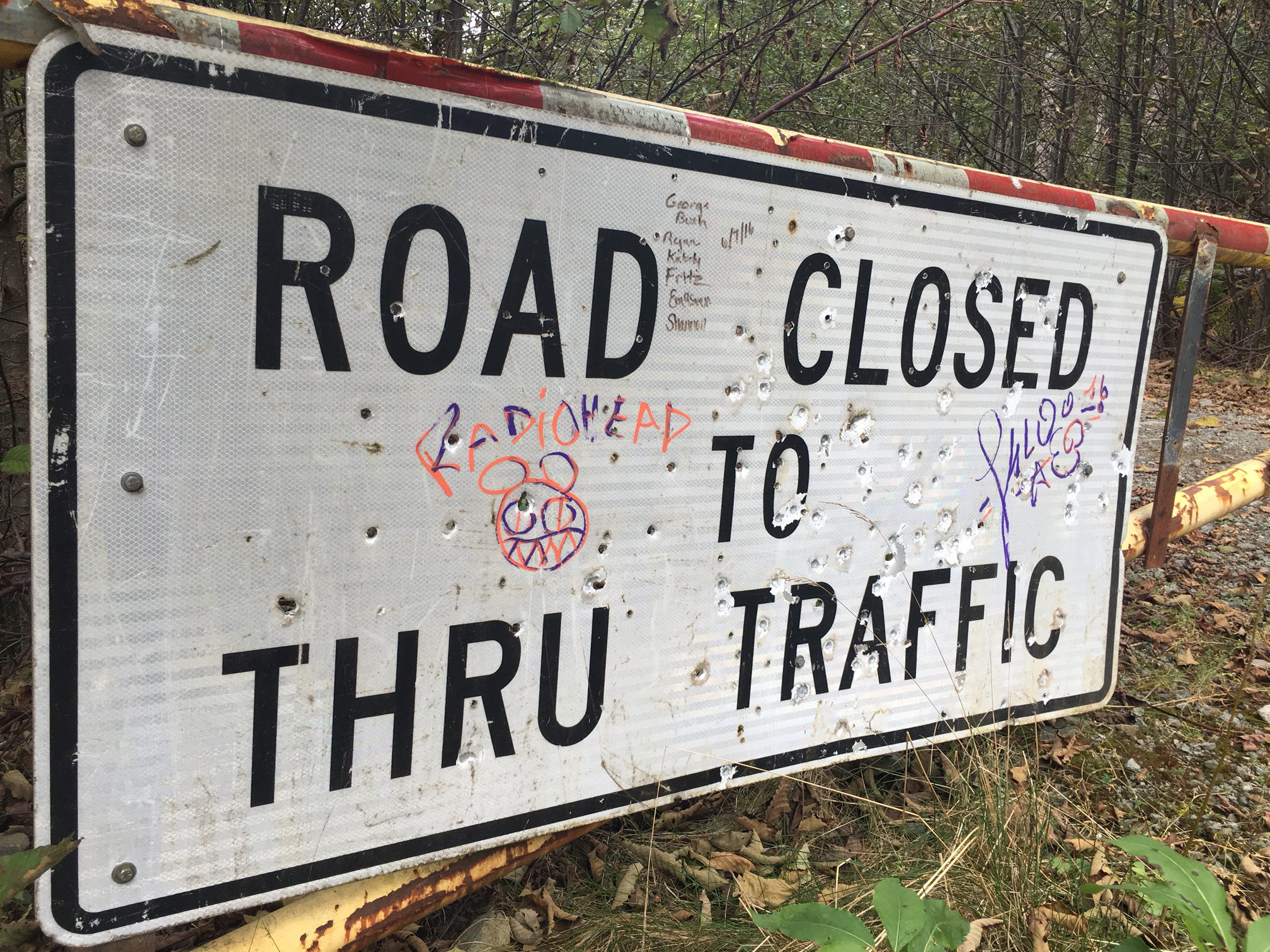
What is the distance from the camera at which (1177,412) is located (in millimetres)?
2174

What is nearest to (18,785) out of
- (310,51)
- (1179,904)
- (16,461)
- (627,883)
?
(16,461)

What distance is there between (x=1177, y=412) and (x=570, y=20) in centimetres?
178

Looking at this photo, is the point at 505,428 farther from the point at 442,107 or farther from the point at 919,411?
the point at 919,411

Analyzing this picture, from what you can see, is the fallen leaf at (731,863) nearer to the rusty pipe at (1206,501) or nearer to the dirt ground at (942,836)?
the dirt ground at (942,836)

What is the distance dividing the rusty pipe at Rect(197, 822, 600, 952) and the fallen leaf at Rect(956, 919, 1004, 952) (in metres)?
0.73

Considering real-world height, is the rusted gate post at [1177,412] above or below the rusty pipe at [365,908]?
above

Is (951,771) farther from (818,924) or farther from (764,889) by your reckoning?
(818,924)

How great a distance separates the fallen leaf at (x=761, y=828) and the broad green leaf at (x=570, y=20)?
171 cm

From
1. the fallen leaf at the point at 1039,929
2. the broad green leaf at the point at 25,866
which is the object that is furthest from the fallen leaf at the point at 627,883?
the broad green leaf at the point at 25,866

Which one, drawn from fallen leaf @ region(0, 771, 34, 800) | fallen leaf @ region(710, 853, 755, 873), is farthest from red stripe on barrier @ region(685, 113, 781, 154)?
fallen leaf @ region(0, 771, 34, 800)

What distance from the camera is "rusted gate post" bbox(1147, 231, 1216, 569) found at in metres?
2.11

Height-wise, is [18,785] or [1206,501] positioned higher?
[1206,501]

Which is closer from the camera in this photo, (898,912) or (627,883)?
(898,912)

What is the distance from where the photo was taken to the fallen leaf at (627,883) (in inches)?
62.3
